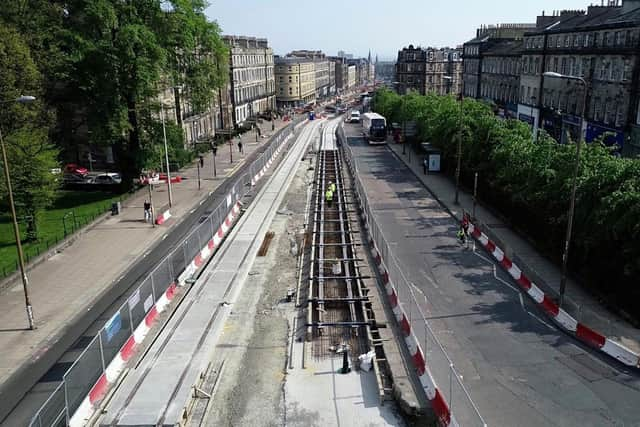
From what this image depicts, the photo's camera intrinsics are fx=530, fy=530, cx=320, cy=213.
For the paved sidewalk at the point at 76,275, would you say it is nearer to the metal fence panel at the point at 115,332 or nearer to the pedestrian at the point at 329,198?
the metal fence panel at the point at 115,332

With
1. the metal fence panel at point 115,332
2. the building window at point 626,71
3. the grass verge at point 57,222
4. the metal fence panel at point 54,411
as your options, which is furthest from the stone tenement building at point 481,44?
the metal fence panel at point 54,411

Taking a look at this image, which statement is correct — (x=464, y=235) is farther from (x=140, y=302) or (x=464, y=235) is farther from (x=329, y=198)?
(x=140, y=302)

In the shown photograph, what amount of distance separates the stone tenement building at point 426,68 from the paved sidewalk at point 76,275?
9026 cm

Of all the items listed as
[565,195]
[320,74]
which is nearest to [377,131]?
[565,195]

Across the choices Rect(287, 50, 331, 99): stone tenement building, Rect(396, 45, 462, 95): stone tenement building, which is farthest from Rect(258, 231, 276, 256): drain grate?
Rect(287, 50, 331, 99): stone tenement building

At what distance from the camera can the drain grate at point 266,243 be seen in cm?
2795

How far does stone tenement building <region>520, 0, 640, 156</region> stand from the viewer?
1629 inches

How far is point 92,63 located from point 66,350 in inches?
960

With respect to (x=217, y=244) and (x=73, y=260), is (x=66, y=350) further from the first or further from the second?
(x=217, y=244)

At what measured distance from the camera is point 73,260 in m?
26.8

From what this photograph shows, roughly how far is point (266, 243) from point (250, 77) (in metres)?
73.9

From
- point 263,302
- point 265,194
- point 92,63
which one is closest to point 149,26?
point 92,63

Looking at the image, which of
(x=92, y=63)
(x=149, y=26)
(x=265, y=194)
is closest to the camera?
(x=92, y=63)

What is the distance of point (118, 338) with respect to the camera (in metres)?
16.8
